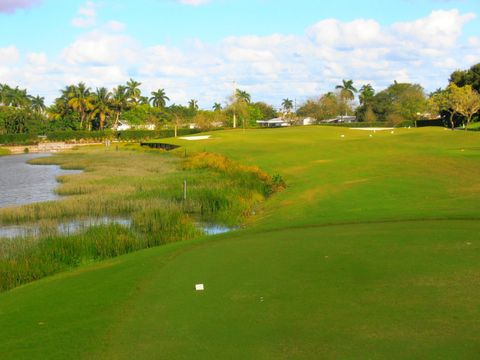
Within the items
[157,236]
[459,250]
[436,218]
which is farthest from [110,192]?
[459,250]

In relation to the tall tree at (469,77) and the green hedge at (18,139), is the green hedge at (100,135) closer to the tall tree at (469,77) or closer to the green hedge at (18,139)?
the green hedge at (18,139)

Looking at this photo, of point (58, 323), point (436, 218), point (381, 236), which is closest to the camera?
point (58, 323)

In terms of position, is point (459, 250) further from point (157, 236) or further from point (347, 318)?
point (157, 236)

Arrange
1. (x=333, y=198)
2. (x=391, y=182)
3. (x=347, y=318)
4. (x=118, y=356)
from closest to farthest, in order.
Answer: (x=118, y=356) → (x=347, y=318) → (x=333, y=198) → (x=391, y=182)

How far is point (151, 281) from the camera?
971 centimetres

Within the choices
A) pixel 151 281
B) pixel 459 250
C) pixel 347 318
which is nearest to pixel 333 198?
pixel 459 250

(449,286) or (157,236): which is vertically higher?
(449,286)

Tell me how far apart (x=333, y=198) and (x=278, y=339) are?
597 inches

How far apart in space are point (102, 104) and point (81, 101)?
15.2 feet

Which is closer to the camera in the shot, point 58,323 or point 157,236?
point 58,323

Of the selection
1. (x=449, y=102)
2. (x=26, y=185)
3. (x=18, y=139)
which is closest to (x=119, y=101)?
(x=18, y=139)

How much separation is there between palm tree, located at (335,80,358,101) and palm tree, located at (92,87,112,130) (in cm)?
6815

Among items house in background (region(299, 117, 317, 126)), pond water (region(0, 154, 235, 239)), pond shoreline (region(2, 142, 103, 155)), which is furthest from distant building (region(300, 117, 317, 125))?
pond water (region(0, 154, 235, 239))

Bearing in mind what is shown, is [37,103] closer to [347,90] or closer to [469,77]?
[347,90]
